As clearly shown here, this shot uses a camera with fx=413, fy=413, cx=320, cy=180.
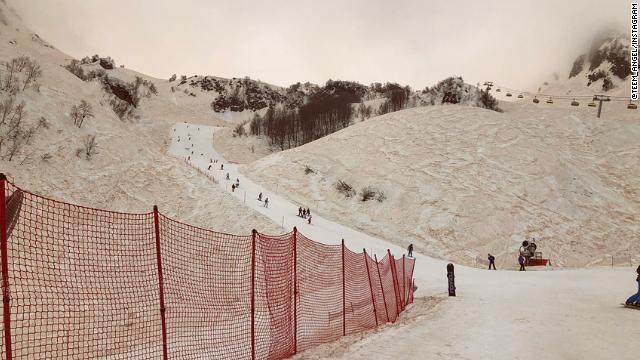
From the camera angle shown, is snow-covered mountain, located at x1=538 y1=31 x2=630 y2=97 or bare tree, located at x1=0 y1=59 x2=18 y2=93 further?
snow-covered mountain, located at x1=538 y1=31 x2=630 y2=97

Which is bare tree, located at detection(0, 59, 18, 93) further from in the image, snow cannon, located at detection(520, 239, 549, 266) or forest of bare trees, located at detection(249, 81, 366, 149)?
forest of bare trees, located at detection(249, 81, 366, 149)

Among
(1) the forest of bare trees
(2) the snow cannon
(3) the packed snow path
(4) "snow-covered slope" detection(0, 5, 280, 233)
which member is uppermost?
(1) the forest of bare trees

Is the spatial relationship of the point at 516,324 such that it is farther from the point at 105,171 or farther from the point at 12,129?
the point at 12,129

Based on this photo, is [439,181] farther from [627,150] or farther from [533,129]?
[627,150]

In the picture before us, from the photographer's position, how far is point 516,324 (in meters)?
12.0

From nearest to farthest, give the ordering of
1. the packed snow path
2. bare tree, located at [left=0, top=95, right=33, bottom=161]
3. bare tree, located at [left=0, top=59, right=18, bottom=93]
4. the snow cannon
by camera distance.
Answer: the packed snow path
the snow cannon
bare tree, located at [left=0, top=95, right=33, bottom=161]
bare tree, located at [left=0, top=59, right=18, bottom=93]

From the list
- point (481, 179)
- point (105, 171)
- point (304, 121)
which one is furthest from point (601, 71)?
point (105, 171)

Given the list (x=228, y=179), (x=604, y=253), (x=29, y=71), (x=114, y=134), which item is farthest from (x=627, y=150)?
(x=29, y=71)

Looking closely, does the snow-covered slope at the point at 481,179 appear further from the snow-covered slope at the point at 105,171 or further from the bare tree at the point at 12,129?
the bare tree at the point at 12,129

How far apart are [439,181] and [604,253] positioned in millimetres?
18728

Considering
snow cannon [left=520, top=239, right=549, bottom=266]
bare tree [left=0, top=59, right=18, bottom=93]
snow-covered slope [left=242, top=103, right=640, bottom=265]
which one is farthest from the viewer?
bare tree [left=0, top=59, right=18, bottom=93]

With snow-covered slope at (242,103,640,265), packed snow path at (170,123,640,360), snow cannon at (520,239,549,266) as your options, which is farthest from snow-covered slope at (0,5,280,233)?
packed snow path at (170,123,640,360)

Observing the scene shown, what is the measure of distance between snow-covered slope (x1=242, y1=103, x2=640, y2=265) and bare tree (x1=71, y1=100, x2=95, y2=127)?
72.6 feet

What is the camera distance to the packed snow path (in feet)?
29.7
